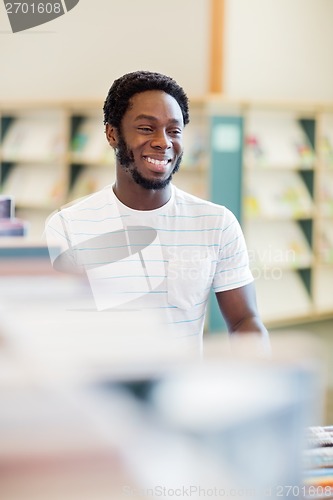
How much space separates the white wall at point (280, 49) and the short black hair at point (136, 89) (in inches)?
172

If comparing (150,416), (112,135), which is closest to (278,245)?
(112,135)

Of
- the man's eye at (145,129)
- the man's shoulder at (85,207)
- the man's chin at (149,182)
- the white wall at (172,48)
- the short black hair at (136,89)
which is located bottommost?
the man's shoulder at (85,207)

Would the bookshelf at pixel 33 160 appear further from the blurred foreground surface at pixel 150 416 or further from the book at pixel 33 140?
the blurred foreground surface at pixel 150 416

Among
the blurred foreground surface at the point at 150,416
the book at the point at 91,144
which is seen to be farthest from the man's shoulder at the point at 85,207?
the book at the point at 91,144

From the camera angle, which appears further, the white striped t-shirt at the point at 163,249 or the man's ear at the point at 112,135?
the man's ear at the point at 112,135

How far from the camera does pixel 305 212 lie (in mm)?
6312

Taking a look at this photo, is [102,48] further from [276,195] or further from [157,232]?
[157,232]

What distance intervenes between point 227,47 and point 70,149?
1.38m

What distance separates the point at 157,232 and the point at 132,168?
0.48 feet

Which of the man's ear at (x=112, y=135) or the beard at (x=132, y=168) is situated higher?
the man's ear at (x=112, y=135)

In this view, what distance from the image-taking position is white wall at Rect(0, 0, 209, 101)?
241 inches

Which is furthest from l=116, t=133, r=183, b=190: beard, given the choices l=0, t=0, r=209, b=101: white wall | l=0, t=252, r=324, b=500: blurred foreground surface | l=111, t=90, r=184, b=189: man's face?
l=0, t=0, r=209, b=101: white wall

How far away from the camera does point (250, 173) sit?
609cm

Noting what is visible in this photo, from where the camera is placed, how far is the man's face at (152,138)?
166 centimetres
